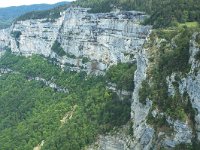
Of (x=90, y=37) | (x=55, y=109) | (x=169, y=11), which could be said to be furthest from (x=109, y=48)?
(x=169, y=11)

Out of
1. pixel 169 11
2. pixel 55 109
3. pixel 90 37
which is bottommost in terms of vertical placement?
pixel 55 109

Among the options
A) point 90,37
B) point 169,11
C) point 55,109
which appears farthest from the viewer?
point 90,37

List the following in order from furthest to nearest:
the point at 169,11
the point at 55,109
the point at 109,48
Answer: the point at 109,48
the point at 55,109
the point at 169,11

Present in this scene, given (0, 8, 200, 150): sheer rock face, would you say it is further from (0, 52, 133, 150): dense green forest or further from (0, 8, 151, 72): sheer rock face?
(0, 52, 133, 150): dense green forest

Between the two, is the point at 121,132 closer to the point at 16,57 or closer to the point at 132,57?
the point at 132,57

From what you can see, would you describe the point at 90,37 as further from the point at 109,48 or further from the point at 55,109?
the point at 55,109

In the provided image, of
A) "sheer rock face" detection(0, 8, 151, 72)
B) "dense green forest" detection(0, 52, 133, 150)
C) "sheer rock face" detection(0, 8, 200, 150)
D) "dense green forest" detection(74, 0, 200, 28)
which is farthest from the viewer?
"sheer rock face" detection(0, 8, 151, 72)

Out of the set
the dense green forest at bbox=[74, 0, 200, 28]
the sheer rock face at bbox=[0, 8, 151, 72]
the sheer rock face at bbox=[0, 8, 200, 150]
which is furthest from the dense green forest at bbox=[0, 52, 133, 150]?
the dense green forest at bbox=[74, 0, 200, 28]

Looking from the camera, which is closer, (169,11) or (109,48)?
(169,11)

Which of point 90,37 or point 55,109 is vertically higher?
point 90,37
